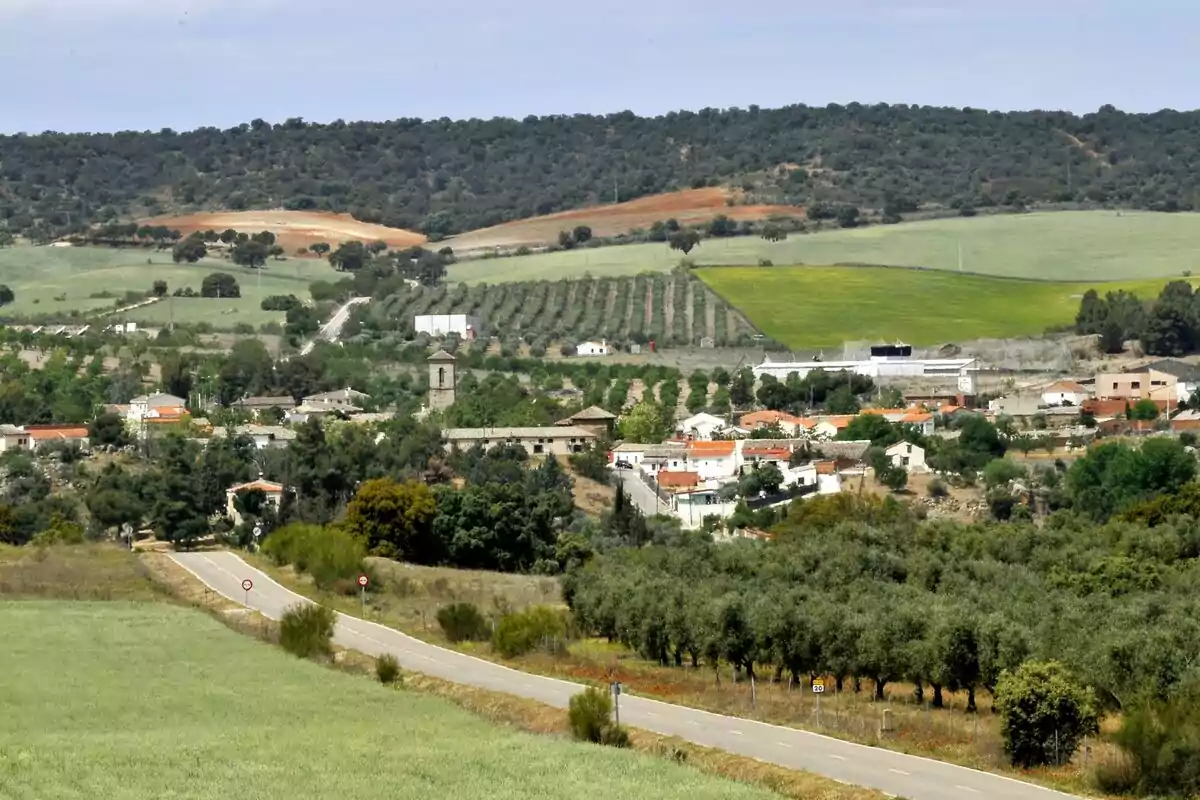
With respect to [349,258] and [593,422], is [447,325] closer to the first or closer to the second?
[593,422]

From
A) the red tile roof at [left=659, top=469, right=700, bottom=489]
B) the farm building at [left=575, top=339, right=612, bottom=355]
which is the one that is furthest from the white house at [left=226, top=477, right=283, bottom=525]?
the farm building at [left=575, top=339, right=612, bottom=355]

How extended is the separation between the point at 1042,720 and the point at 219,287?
123 metres

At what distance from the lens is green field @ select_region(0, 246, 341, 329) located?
143 m

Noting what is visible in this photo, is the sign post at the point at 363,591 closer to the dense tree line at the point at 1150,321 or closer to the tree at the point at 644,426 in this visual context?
the tree at the point at 644,426

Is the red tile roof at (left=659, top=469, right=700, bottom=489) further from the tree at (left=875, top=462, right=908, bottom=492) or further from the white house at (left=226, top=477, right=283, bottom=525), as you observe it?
the white house at (left=226, top=477, right=283, bottom=525)

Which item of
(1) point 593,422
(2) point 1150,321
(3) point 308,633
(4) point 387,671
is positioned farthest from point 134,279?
(4) point 387,671

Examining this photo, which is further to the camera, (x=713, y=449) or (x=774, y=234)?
(x=774, y=234)

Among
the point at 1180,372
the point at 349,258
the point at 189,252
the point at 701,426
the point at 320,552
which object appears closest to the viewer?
the point at 320,552

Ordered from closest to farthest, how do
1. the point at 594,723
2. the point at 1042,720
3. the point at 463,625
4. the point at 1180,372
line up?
the point at 594,723, the point at 1042,720, the point at 463,625, the point at 1180,372

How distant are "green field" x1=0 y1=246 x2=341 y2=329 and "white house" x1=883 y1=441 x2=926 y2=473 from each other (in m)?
57.5

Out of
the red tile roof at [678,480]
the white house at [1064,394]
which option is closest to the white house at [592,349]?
the white house at [1064,394]

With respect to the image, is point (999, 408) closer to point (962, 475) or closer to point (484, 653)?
point (962, 475)

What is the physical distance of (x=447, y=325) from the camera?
433 ft

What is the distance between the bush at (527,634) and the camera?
143 ft
